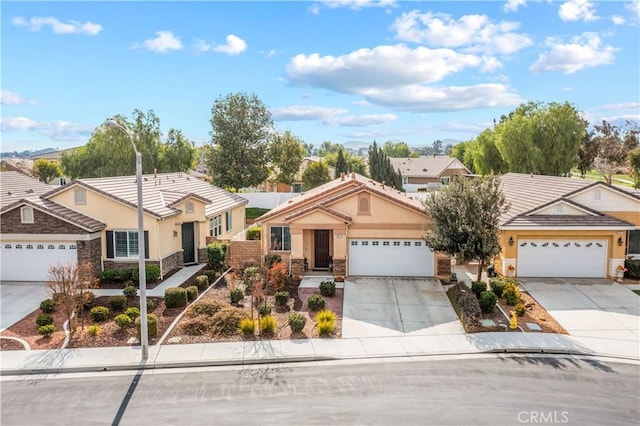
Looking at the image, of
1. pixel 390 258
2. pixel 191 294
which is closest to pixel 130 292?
pixel 191 294

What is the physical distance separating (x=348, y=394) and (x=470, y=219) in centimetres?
974

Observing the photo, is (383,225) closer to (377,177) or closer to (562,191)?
(562,191)

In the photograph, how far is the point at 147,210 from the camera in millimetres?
22609

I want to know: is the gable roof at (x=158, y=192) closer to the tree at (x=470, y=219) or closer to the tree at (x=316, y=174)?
the tree at (x=470, y=219)

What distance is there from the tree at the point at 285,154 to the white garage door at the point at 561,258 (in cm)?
3246

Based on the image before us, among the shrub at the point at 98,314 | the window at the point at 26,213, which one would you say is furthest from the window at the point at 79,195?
the shrub at the point at 98,314

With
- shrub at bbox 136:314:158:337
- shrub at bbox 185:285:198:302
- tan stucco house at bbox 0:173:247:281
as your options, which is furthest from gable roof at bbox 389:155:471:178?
shrub at bbox 136:314:158:337

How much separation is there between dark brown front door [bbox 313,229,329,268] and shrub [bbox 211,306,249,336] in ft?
25.5

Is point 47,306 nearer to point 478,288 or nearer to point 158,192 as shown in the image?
point 158,192

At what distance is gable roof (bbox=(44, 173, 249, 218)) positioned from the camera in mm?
23312

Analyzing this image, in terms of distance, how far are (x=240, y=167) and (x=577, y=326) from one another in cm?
3765

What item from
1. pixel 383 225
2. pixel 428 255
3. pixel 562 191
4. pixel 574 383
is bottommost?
pixel 574 383

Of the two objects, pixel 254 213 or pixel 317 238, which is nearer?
pixel 317 238

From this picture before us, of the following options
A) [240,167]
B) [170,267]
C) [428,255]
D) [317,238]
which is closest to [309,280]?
[317,238]
